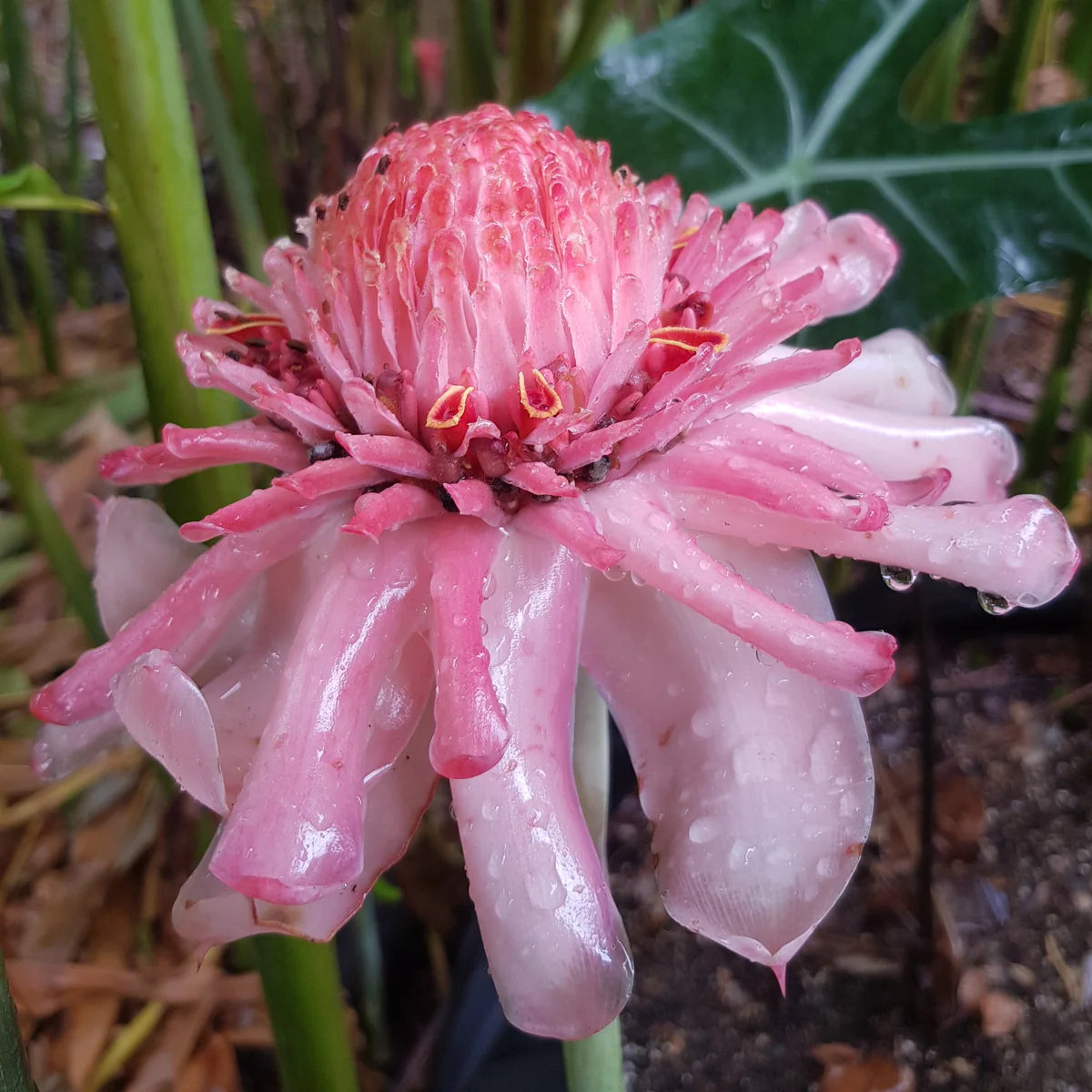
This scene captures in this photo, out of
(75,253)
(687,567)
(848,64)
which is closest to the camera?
(687,567)

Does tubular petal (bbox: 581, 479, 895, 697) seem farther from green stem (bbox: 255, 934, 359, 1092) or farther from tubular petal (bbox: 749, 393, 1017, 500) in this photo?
green stem (bbox: 255, 934, 359, 1092)

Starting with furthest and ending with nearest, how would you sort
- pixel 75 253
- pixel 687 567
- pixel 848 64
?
pixel 75 253
pixel 848 64
pixel 687 567

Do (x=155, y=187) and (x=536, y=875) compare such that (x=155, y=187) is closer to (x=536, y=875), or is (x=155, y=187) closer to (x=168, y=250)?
(x=168, y=250)

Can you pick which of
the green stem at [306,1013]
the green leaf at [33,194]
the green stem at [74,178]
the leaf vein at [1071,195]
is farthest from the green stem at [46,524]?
the leaf vein at [1071,195]

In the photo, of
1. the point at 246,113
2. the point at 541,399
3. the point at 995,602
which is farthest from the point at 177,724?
the point at 246,113

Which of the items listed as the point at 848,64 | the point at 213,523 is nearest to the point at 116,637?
the point at 213,523

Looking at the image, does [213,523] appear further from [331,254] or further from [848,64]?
[848,64]

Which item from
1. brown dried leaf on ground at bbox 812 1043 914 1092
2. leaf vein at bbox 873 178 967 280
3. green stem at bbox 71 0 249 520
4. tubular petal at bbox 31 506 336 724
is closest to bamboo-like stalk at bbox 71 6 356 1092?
green stem at bbox 71 0 249 520
